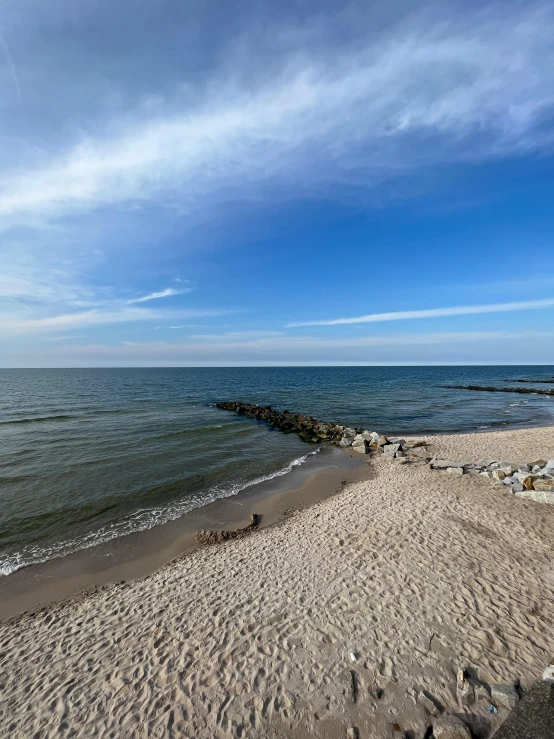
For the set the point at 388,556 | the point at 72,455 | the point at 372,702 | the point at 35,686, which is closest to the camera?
the point at 372,702

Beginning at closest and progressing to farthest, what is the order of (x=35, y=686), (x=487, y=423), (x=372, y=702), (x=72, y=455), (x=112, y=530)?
(x=372, y=702)
(x=35, y=686)
(x=112, y=530)
(x=72, y=455)
(x=487, y=423)

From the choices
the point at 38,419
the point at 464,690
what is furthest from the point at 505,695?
the point at 38,419

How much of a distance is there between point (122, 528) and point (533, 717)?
11514mm

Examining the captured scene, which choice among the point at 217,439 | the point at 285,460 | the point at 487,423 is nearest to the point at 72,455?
the point at 217,439

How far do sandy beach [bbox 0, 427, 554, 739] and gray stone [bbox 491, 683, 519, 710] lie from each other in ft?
0.55

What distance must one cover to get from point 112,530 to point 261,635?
7591mm

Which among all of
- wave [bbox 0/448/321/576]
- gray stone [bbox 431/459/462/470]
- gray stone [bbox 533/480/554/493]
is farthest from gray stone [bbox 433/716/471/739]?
gray stone [bbox 431/459/462/470]

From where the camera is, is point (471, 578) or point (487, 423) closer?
point (471, 578)

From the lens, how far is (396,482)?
47.3ft

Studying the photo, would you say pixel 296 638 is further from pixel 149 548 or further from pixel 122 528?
pixel 122 528

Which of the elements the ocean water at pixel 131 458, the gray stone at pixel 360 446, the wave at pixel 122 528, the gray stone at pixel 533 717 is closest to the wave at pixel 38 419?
the ocean water at pixel 131 458

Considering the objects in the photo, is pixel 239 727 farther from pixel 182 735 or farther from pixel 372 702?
pixel 372 702

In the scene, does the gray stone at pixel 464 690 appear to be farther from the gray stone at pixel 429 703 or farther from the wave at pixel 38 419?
the wave at pixel 38 419

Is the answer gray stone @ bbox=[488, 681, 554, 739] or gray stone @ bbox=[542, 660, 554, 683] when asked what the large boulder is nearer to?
gray stone @ bbox=[542, 660, 554, 683]
